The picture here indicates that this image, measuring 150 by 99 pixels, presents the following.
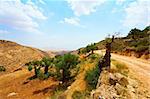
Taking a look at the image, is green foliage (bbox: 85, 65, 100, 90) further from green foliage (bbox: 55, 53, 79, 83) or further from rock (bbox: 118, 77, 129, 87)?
green foliage (bbox: 55, 53, 79, 83)

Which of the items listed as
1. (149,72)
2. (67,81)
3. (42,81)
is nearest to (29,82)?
(42,81)

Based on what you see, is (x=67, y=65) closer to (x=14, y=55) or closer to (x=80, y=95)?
(x=80, y=95)

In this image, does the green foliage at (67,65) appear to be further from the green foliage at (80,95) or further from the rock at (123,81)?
the rock at (123,81)

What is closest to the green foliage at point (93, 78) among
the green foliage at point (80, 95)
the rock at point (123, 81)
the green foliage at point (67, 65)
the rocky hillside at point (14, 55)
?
the green foliage at point (80, 95)

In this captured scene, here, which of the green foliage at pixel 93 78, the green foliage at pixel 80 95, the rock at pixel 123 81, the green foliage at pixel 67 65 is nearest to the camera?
the rock at pixel 123 81

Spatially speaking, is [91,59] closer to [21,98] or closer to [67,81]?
[67,81]

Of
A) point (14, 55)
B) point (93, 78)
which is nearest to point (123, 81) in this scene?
point (93, 78)

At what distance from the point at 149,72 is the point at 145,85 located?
12.2 feet

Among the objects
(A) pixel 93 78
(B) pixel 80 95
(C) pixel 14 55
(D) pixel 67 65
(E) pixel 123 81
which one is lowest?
(B) pixel 80 95

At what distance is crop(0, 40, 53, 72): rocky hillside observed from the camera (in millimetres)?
103500

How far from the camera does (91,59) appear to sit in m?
32.0

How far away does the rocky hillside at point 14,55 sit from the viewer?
10350 cm

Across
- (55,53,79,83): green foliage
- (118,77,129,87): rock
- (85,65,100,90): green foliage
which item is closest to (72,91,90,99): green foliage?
(85,65,100,90): green foliage

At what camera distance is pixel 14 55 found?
113438 millimetres
